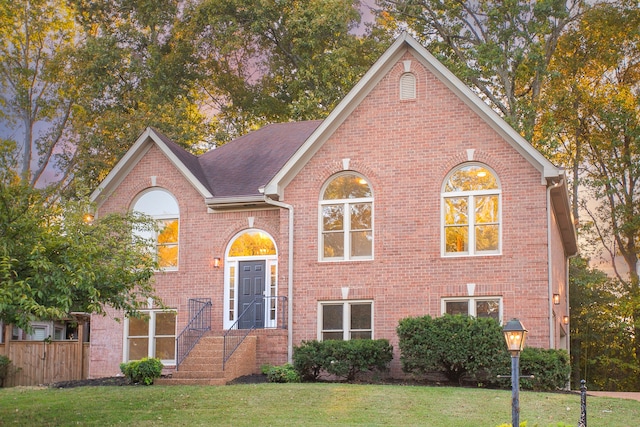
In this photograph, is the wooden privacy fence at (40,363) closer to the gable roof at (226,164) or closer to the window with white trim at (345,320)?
the gable roof at (226,164)

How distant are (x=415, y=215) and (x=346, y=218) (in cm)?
188

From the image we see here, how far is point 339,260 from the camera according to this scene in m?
22.5

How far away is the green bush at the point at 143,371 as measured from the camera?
20969mm

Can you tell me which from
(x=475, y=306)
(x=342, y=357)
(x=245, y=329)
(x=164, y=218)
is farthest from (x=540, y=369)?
(x=164, y=218)

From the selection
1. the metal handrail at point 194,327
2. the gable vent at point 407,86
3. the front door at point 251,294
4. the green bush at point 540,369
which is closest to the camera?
the green bush at point 540,369

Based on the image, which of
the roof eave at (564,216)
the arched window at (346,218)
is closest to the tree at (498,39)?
the roof eave at (564,216)

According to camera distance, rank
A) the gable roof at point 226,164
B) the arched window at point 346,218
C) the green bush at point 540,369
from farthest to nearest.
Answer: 1. the gable roof at point 226,164
2. the arched window at point 346,218
3. the green bush at point 540,369

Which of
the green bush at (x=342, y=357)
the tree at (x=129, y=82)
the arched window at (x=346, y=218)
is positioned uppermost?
the tree at (x=129, y=82)

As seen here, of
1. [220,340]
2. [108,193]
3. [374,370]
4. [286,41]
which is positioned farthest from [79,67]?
[374,370]

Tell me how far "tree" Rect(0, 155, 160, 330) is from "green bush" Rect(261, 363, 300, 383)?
6.18m

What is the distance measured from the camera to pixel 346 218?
74.4ft

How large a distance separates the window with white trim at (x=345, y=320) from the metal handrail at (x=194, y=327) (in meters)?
3.36

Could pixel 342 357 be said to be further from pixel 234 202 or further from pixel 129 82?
pixel 129 82

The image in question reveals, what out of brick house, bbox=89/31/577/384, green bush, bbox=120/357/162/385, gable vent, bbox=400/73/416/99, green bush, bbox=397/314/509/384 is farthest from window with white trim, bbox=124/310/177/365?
gable vent, bbox=400/73/416/99
